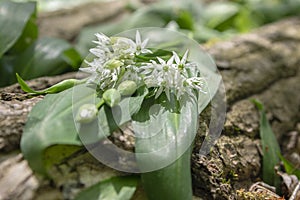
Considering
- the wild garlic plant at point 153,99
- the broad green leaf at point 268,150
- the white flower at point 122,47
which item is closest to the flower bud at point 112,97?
the wild garlic plant at point 153,99

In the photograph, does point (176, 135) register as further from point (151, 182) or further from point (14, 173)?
point (14, 173)

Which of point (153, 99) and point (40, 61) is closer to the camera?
point (153, 99)

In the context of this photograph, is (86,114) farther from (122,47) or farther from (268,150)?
(268,150)

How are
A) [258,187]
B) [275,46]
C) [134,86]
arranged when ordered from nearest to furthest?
[134,86]
[258,187]
[275,46]

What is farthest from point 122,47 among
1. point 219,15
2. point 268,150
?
point 219,15

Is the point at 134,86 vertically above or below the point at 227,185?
above

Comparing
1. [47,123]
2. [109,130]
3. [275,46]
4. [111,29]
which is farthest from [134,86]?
[111,29]
